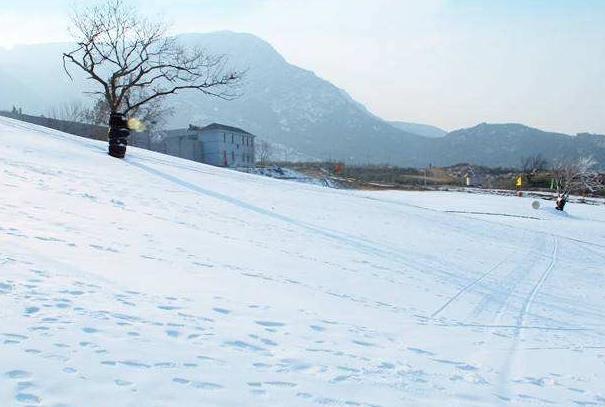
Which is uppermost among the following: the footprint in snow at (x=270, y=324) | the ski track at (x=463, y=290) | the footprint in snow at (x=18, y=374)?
the footprint in snow at (x=18, y=374)

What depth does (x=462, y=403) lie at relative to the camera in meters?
4.71

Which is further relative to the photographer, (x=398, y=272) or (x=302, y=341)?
(x=398, y=272)

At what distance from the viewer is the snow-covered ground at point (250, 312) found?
418cm

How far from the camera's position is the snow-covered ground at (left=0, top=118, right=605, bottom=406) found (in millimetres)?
4184

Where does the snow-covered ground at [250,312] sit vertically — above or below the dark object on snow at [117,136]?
below

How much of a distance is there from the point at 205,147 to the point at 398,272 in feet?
227

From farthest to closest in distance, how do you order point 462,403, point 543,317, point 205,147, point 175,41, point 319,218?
point 205,147, point 175,41, point 319,218, point 543,317, point 462,403

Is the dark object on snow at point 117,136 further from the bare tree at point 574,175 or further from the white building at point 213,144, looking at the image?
the white building at point 213,144

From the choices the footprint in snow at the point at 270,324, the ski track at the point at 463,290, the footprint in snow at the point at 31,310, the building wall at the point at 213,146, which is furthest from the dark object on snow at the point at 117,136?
the building wall at the point at 213,146

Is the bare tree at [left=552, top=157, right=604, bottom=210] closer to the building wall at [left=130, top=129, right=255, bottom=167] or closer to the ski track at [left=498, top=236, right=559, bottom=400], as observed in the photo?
the ski track at [left=498, top=236, right=559, bottom=400]

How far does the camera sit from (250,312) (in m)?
6.29

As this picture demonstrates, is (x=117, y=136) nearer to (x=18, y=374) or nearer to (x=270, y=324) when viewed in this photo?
(x=270, y=324)

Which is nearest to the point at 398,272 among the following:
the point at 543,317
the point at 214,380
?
the point at 543,317

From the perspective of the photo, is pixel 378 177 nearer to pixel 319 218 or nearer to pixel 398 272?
pixel 319 218
